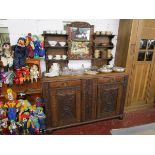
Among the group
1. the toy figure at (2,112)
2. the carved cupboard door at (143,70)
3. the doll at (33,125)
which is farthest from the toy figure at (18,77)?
the carved cupboard door at (143,70)

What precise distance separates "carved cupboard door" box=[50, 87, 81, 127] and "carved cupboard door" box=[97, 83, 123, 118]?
370 mm

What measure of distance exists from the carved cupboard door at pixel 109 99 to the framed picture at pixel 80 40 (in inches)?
25.7

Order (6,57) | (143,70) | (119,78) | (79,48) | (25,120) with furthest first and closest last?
1. (143,70)
2. (79,48)
3. (119,78)
4. (25,120)
5. (6,57)

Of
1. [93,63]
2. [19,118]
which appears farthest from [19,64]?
[93,63]

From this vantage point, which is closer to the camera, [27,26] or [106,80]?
[27,26]

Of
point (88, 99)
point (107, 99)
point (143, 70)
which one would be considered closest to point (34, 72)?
point (88, 99)

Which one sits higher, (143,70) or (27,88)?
→ (143,70)

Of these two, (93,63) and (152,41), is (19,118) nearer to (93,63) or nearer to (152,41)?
(93,63)

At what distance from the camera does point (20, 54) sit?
182 cm

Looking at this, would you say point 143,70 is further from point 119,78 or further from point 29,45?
point 29,45

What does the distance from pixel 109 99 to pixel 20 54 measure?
1.56 m

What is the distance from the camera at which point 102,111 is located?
2.25m

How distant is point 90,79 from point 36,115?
986mm

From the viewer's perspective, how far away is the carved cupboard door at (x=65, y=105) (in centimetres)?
191
